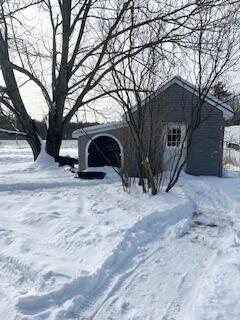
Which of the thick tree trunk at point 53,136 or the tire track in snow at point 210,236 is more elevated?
the thick tree trunk at point 53,136

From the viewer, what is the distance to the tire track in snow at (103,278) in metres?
3.17

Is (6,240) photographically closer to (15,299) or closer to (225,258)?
(15,299)

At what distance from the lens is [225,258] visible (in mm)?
4500

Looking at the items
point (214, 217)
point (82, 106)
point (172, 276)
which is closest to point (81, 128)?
point (82, 106)

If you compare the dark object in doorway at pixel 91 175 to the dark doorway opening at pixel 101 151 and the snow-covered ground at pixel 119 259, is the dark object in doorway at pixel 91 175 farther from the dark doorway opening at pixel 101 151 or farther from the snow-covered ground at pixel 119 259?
the snow-covered ground at pixel 119 259

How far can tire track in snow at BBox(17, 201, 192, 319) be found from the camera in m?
3.17

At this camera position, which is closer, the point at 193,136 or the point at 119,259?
the point at 119,259

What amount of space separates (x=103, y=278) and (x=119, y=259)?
575 millimetres

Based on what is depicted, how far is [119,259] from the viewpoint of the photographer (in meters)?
4.34

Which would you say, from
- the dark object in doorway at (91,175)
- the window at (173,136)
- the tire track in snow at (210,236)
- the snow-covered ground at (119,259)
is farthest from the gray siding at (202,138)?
the snow-covered ground at (119,259)

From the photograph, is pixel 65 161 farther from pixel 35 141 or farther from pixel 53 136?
pixel 35 141

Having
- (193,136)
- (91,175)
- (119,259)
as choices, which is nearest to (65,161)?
(91,175)

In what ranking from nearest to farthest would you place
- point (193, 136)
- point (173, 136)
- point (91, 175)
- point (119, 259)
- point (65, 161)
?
point (119, 259)
point (91, 175)
point (193, 136)
point (173, 136)
point (65, 161)

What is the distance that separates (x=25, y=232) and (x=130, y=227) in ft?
5.30
